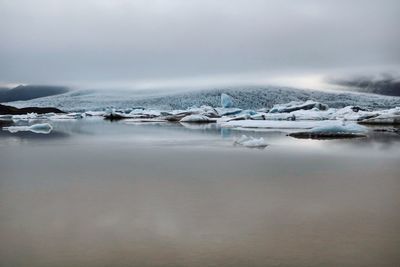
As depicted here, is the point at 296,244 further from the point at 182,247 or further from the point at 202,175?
the point at 202,175

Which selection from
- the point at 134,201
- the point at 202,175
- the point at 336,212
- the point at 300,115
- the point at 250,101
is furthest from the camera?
the point at 250,101

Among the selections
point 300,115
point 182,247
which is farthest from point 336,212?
point 300,115

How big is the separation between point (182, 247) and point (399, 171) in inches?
→ 159

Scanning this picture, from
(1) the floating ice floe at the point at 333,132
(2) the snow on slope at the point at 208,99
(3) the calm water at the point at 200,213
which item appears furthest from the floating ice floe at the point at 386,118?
(2) the snow on slope at the point at 208,99

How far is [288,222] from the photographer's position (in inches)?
127

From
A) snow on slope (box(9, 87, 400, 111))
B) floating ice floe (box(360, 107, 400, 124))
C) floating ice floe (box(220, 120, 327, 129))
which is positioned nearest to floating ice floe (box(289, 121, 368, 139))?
floating ice floe (box(220, 120, 327, 129))

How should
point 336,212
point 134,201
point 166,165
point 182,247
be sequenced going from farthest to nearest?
point 166,165
point 134,201
point 336,212
point 182,247

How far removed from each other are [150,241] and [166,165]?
3.59 m

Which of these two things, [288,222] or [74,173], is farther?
[74,173]

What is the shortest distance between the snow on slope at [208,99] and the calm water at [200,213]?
55.4m

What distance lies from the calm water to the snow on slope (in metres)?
55.4

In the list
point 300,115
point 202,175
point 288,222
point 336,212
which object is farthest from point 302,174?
point 300,115

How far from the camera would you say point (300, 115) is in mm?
23844

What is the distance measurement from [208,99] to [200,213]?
59.4m
